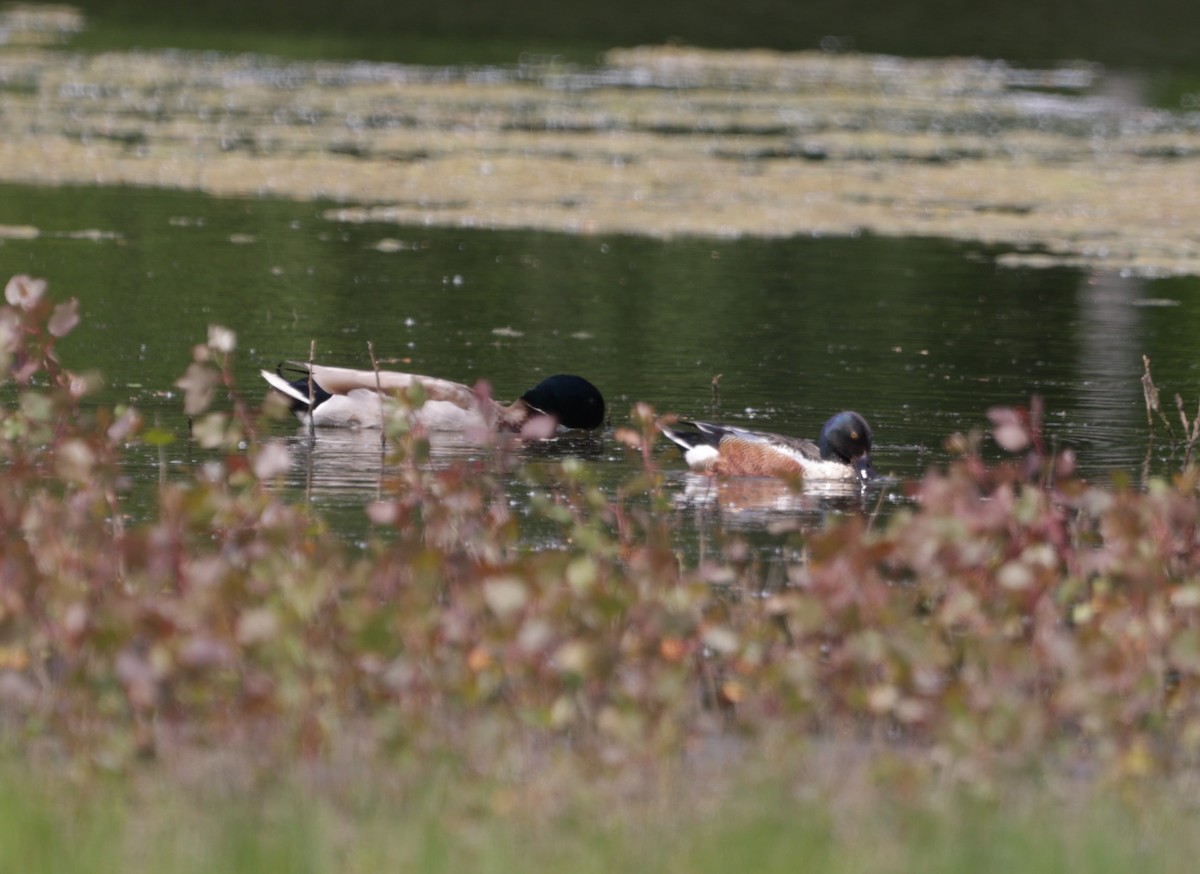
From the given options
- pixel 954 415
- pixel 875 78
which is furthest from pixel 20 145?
pixel 875 78

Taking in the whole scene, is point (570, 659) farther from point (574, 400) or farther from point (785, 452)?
point (574, 400)

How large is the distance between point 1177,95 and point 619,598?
114 ft

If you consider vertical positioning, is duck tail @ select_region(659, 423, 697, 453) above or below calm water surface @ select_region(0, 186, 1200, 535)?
below

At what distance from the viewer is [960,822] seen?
530 cm

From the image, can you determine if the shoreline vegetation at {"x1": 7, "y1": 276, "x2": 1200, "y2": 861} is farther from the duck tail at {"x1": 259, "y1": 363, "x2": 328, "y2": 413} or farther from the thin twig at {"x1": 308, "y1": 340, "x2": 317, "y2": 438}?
the duck tail at {"x1": 259, "y1": 363, "x2": 328, "y2": 413}

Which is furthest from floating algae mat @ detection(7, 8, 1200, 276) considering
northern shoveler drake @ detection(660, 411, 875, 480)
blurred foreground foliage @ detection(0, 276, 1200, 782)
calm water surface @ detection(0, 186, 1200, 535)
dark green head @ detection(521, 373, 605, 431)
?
blurred foreground foliage @ detection(0, 276, 1200, 782)

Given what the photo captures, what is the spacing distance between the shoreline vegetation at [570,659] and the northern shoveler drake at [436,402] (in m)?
3.97

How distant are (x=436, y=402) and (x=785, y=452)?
1.95m

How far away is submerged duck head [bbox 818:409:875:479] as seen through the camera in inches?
424

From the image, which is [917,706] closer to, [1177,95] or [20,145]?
[20,145]

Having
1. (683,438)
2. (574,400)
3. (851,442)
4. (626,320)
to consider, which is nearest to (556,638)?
(851,442)

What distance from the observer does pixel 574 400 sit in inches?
483

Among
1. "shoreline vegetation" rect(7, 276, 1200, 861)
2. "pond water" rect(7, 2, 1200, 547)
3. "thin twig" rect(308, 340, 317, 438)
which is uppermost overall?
"pond water" rect(7, 2, 1200, 547)

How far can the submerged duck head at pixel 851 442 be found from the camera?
10.8 meters
